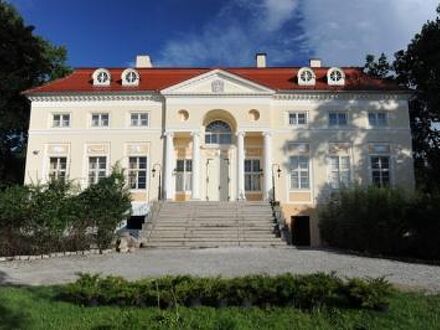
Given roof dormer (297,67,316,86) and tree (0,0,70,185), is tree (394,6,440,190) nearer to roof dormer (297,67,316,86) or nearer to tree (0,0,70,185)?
roof dormer (297,67,316,86)

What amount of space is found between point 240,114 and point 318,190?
665 centimetres

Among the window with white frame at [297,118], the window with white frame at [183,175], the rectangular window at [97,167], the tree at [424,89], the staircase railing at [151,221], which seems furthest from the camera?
the window with white frame at [297,118]

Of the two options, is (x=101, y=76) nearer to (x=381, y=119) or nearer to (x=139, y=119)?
(x=139, y=119)

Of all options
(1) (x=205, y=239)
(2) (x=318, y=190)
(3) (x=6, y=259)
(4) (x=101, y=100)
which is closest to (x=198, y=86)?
(4) (x=101, y=100)

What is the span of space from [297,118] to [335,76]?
A: 4.01 metres

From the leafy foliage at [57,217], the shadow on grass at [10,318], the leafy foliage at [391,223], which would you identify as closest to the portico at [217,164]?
the leafy foliage at [391,223]

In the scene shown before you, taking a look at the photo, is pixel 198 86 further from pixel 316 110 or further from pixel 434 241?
pixel 434 241

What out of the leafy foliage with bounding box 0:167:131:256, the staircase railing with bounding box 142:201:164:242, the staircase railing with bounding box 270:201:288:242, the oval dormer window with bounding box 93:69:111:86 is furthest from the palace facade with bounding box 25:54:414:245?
the leafy foliage with bounding box 0:167:131:256

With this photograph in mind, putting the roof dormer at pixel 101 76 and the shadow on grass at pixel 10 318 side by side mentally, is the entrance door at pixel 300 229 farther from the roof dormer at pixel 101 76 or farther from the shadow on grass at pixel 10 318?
the shadow on grass at pixel 10 318

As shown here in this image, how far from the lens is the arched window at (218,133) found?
33.1 meters

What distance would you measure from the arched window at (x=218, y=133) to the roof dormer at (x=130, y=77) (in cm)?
571

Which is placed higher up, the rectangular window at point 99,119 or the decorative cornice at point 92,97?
the decorative cornice at point 92,97

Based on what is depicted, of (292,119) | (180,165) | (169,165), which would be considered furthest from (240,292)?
(292,119)

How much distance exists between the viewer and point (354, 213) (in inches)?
837
